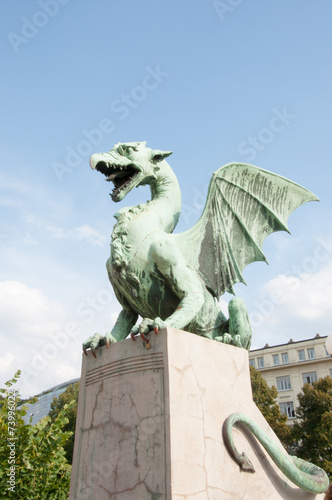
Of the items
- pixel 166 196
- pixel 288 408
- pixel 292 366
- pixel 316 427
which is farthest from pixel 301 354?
pixel 166 196

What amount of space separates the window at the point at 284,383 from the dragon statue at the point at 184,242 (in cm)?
3499

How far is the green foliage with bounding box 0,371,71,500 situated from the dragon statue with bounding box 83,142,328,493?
385cm

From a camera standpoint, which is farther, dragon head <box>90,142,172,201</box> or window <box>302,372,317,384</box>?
window <box>302,372,317,384</box>

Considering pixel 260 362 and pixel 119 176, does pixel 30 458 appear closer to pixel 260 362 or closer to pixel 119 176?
pixel 119 176

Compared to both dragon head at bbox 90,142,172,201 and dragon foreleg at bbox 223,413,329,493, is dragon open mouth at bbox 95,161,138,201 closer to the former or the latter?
dragon head at bbox 90,142,172,201

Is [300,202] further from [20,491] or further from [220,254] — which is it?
[20,491]

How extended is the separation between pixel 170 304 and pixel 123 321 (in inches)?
23.3

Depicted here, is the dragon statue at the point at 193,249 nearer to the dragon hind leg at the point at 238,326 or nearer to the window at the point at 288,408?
the dragon hind leg at the point at 238,326

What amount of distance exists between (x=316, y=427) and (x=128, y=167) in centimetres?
2295

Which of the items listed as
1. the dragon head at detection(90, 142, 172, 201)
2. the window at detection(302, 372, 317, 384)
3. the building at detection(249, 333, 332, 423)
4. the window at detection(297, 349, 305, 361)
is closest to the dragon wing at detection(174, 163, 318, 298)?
A: the dragon head at detection(90, 142, 172, 201)

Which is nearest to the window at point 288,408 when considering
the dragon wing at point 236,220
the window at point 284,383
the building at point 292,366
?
the building at point 292,366

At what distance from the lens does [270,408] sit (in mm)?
24234

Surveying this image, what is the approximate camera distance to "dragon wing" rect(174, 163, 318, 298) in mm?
4672

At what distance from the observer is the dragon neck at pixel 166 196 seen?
4.64m
